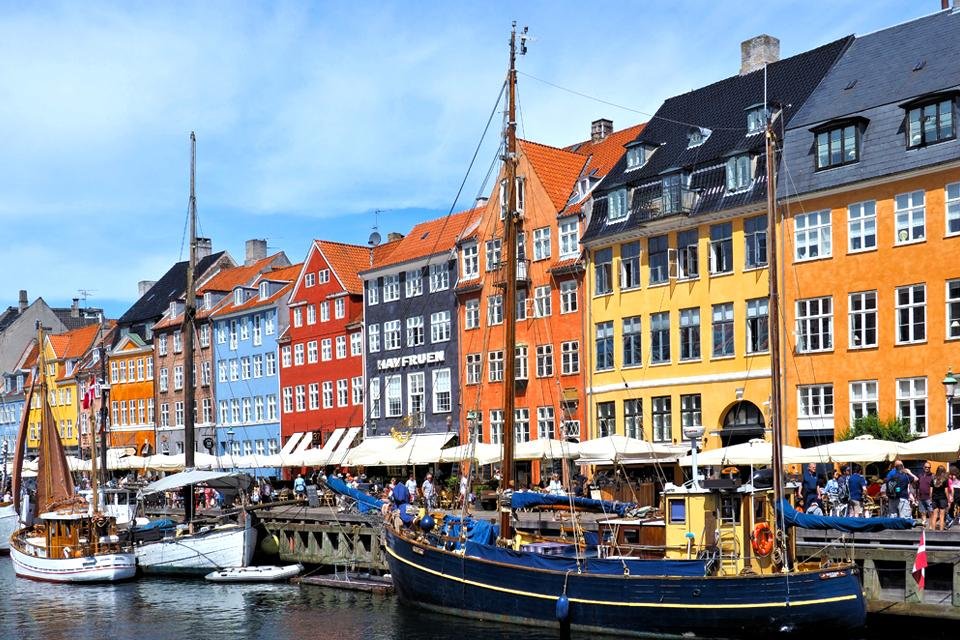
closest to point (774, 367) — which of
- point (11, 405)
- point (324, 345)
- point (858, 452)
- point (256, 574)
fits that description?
point (858, 452)

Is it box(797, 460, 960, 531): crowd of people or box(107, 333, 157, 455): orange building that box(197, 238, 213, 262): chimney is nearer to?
box(107, 333, 157, 455): orange building

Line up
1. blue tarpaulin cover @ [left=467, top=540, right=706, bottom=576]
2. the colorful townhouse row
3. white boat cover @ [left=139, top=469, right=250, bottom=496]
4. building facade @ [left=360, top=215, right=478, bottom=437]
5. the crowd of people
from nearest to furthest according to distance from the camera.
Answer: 1. blue tarpaulin cover @ [left=467, top=540, right=706, bottom=576]
2. the crowd of people
3. the colorful townhouse row
4. white boat cover @ [left=139, top=469, right=250, bottom=496]
5. building facade @ [left=360, top=215, right=478, bottom=437]

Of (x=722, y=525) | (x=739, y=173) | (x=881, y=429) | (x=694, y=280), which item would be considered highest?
(x=739, y=173)

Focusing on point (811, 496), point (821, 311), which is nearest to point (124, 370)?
point (821, 311)

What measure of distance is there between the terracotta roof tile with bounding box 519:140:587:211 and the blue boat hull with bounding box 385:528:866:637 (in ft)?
84.2

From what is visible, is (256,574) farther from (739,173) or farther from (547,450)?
(739,173)

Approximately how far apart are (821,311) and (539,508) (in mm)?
15796

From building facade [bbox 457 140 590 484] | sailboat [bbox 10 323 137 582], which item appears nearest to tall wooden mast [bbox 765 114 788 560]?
building facade [bbox 457 140 590 484]

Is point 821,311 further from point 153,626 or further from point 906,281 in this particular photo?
point 153,626

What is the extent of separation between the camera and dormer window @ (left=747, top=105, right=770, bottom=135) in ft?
153

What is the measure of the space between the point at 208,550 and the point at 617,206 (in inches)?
816

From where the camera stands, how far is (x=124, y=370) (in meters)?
89.1

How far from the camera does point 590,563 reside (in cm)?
2775

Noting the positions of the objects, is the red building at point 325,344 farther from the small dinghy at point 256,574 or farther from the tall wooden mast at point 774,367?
the tall wooden mast at point 774,367
